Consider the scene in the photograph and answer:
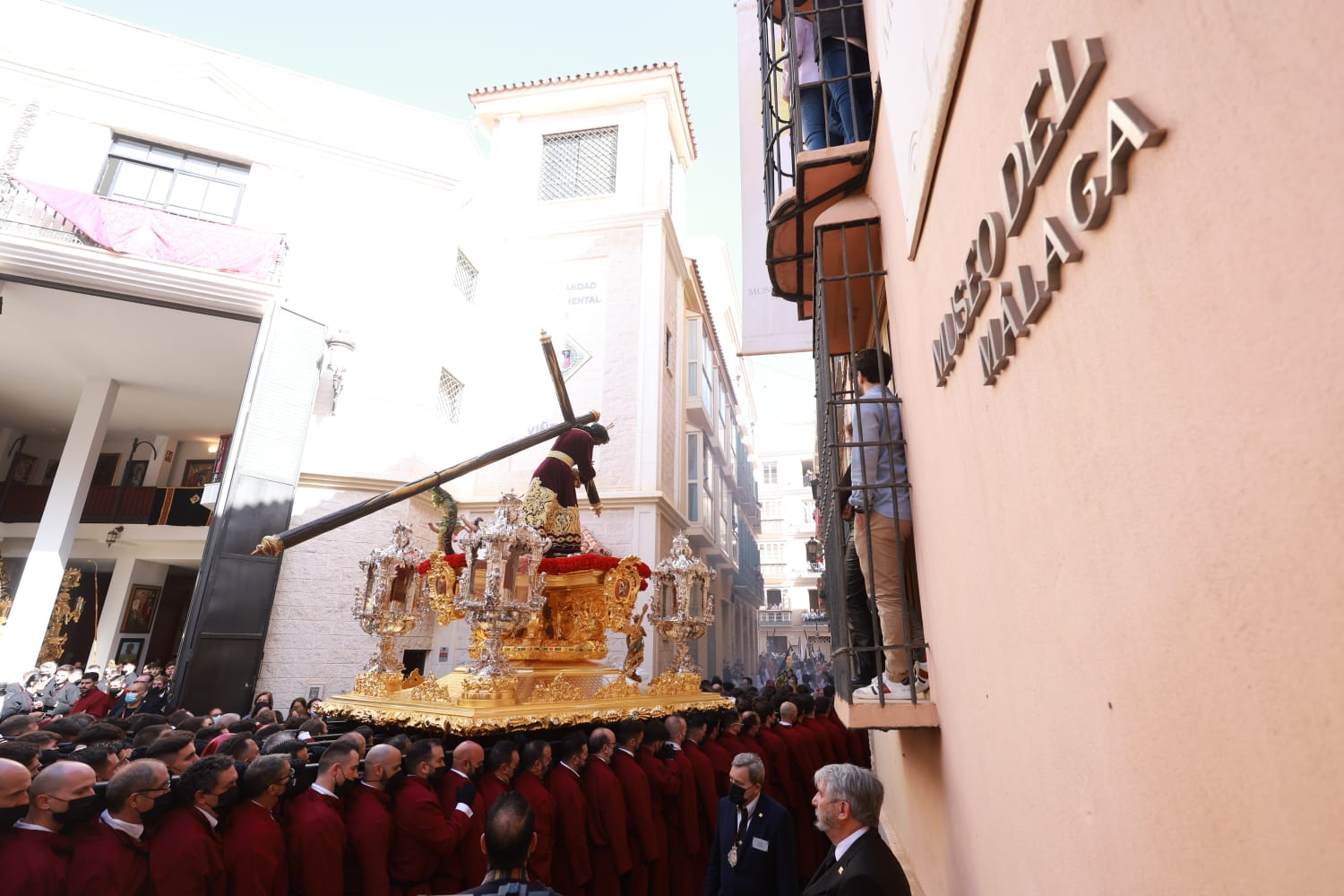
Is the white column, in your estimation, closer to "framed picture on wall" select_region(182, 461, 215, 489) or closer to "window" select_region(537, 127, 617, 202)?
"framed picture on wall" select_region(182, 461, 215, 489)

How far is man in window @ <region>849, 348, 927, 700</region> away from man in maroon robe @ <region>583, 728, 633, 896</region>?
2.44 metres

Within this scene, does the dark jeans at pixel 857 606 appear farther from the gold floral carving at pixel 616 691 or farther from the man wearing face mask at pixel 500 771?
the gold floral carving at pixel 616 691

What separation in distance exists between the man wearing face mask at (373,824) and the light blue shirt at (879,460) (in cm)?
346

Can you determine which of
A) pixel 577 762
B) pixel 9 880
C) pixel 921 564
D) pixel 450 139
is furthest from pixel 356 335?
pixel 921 564

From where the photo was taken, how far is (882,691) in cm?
329

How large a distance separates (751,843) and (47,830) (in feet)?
11.5

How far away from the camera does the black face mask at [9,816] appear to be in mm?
2971

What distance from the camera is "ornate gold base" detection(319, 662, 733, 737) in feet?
18.3

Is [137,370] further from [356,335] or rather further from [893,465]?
[893,465]

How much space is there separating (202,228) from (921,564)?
1362cm

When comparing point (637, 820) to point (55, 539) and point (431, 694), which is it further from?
point (55, 539)

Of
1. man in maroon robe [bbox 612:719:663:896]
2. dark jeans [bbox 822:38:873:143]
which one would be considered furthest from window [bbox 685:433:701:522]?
dark jeans [bbox 822:38:873:143]

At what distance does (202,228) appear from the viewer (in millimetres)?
11906

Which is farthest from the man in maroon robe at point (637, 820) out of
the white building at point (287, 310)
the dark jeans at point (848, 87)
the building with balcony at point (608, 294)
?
the white building at point (287, 310)
